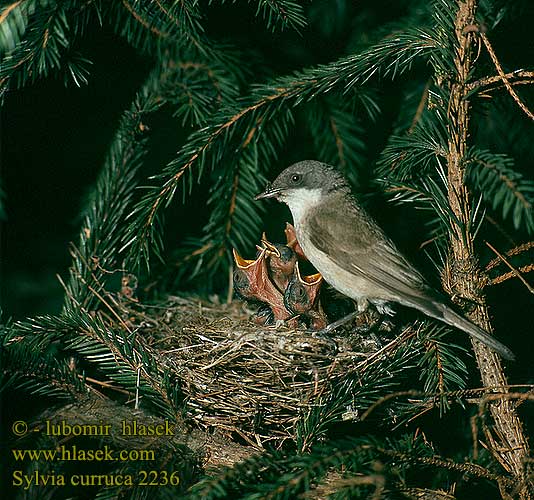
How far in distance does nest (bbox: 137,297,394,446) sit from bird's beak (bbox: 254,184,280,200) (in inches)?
26.0

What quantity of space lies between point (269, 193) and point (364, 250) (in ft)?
1.78

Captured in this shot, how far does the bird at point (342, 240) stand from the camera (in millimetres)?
3131

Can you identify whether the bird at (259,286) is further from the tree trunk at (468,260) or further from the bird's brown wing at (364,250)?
the tree trunk at (468,260)

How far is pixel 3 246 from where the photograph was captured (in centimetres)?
362

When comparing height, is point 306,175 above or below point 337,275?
above

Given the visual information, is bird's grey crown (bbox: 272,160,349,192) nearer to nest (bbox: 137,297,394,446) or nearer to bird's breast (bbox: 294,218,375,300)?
bird's breast (bbox: 294,218,375,300)

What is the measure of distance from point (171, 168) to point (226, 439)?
1103mm

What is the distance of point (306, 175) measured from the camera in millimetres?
3457

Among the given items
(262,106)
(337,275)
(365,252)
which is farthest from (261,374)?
(262,106)

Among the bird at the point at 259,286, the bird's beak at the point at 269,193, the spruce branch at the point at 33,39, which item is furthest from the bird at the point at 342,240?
the spruce branch at the point at 33,39

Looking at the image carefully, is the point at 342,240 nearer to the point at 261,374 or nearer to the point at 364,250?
the point at 364,250

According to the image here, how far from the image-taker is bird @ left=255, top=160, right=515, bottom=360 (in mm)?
3131

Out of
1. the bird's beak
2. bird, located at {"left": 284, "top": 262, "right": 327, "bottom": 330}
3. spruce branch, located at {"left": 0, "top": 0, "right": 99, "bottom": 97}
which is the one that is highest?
spruce branch, located at {"left": 0, "top": 0, "right": 99, "bottom": 97}

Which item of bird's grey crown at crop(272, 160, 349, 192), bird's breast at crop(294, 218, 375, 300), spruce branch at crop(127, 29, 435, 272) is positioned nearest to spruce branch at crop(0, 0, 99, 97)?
spruce branch at crop(127, 29, 435, 272)
